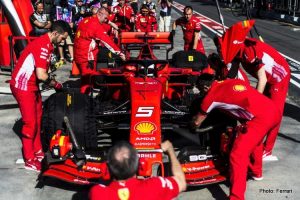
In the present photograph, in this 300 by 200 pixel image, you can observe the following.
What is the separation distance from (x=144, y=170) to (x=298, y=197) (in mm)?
1765

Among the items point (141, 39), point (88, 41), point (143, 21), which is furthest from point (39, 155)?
point (143, 21)

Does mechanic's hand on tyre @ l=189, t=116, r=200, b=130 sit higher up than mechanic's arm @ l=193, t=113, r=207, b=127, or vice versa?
mechanic's arm @ l=193, t=113, r=207, b=127

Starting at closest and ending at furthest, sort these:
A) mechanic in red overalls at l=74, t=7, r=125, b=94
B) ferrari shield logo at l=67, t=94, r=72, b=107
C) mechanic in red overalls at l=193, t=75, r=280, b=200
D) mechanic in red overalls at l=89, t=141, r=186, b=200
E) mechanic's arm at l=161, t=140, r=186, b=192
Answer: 1. mechanic in red overalls at l=89, t=141, r=186, b=200
2. mechanic's arm at l=161, t=140, r=186, b=192
3. mechanic in red overalls at l=193, t=75, r=280, b=200
4. ferrari shield logo at l=67, t=94, r=72, b=107
5. mechanic in red overalls at l=74, t=7, r=125, b=94

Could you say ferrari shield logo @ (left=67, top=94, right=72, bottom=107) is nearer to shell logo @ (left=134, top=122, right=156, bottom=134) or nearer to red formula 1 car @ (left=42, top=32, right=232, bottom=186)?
red formula 1 car @ (left=42, top=32, right=232, bottom=186)

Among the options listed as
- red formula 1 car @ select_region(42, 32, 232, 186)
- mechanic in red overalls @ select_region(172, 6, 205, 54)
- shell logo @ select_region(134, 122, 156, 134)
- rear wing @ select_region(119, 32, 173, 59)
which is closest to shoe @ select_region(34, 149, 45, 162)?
red formula 1 car @ select_region(42, 32, 232, 186)

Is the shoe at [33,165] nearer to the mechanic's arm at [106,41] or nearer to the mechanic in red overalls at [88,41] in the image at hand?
the mechanic in red overalls at [88,41]

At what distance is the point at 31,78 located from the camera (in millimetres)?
6059

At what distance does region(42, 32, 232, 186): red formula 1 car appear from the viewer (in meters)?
5.36

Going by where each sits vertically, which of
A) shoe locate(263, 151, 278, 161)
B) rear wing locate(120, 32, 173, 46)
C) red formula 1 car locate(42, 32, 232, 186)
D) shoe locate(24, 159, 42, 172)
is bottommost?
shoe locate(263, 151, 278, 161)

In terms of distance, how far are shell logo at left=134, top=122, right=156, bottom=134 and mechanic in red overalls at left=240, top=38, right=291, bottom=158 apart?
→ 1368 millimetres

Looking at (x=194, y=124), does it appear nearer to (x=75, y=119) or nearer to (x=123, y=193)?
(x=75, y=119)

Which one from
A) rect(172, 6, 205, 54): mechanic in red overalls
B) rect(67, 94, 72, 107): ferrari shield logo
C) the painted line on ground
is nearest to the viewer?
rect(67, 94, 72, 107): ferrari shield logo

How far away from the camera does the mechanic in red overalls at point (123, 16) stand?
14789mm

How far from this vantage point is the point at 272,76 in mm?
6309
